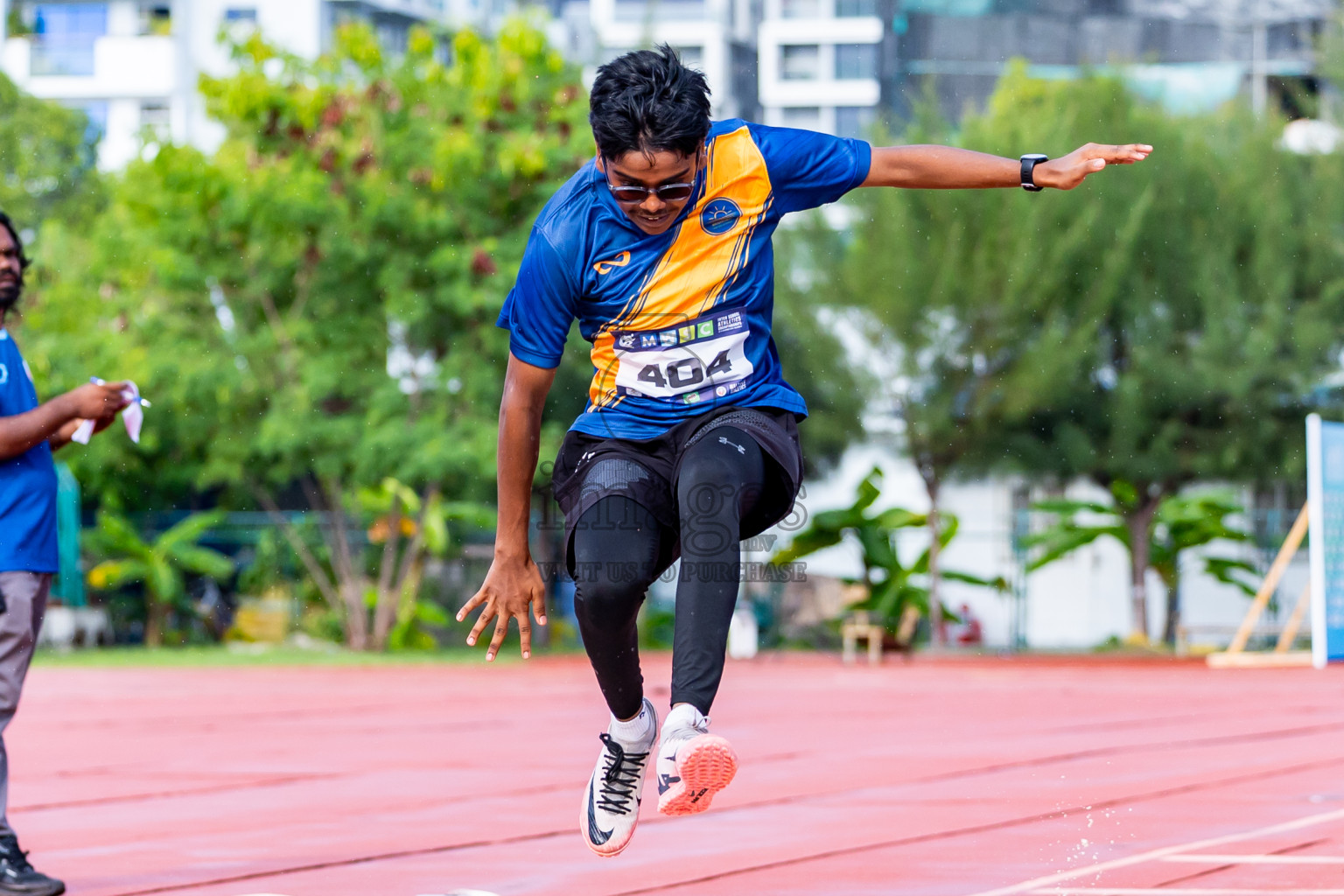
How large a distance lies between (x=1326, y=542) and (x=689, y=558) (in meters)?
11.4

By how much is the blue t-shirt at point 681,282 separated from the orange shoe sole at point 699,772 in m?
0.90

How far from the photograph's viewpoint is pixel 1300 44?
41156 mm

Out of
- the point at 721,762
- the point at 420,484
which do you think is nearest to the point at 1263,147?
the point at 420,484

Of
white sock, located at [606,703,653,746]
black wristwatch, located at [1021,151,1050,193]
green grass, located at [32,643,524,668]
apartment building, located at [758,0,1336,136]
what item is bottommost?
green grass, located at [32,643,524,668]

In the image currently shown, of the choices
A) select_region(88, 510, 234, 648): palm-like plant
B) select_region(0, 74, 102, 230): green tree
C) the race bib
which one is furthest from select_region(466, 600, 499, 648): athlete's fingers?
select_region(0, 74, 102, 230): green tree

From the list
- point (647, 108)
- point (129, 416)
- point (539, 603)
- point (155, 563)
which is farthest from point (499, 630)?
point (155, 563)

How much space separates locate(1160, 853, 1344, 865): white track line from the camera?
16.9ft

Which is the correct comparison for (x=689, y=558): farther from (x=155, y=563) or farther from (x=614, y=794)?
(x=155, y=563)

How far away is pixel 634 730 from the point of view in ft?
15.1

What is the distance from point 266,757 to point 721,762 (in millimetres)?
6085

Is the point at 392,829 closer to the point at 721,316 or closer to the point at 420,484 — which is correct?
the point at 721,316

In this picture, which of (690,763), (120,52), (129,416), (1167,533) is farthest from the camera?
(120,52)

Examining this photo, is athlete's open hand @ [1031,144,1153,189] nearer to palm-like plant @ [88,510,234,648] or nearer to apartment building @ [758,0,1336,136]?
palm-like plant @ [88,510,234,648]

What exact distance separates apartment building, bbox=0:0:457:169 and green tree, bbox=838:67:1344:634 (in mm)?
34498
